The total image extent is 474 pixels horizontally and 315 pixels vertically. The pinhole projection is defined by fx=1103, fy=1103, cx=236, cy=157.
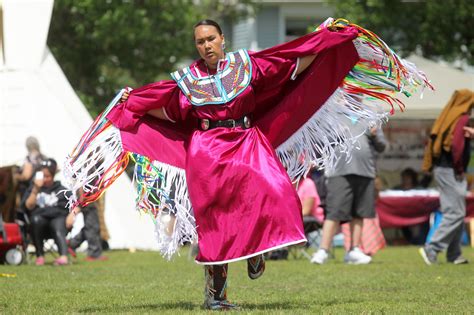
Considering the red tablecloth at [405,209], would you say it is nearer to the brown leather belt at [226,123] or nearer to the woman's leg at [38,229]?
the woman's leg at [38,229]

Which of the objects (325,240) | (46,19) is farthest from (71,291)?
(46,19)

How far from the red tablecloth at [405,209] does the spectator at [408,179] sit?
984 millimetres

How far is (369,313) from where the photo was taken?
6.57 m

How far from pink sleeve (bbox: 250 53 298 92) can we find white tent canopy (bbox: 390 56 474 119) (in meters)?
10.8

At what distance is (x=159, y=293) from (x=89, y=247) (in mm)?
6227

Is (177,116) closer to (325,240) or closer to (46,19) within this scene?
(325,240)

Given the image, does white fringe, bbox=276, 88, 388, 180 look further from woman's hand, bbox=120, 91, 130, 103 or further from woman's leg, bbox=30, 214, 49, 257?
woman's leg, bbox=30, 214, 49, 257

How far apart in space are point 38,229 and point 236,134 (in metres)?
6.93

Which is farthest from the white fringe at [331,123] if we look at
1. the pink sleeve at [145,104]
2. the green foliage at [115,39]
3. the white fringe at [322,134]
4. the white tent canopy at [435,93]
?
the green foliage at [115,39]

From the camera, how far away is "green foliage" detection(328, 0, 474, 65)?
74.8ft

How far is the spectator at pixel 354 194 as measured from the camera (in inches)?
474

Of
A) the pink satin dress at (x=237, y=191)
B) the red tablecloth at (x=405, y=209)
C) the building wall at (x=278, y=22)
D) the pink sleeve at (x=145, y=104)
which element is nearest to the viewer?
the pink satin dress at (x=237, y=191)

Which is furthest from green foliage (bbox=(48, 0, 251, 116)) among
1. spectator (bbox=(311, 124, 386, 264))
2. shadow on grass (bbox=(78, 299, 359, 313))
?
shadow on grass (bbox=(78, 299, 359, 313))

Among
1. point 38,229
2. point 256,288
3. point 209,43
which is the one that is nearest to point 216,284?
point 209,43
